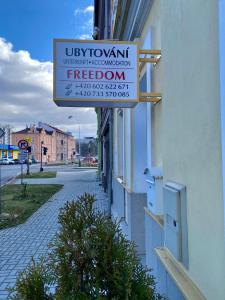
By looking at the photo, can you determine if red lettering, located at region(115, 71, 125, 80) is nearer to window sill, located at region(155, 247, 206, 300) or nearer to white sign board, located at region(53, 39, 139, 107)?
white sign board, located at region(53, 39, 139, 107)

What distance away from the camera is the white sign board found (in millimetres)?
3451

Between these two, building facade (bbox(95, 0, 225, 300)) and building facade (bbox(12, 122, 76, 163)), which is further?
building facade (bbox(12, 122, 76, 163))

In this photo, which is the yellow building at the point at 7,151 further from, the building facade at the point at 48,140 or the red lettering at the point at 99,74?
the red lettering at the point at 99,74

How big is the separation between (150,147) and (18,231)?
5523mm

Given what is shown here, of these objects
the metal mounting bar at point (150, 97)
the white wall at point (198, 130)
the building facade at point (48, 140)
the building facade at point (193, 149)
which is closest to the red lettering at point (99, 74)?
the metal mounting bar at point (150, 97)

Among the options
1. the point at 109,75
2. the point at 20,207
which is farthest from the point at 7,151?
the point at 109,75

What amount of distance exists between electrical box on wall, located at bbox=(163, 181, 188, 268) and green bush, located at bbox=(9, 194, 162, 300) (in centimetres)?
32

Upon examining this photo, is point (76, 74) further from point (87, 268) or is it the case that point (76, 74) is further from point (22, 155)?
point (22, 155)

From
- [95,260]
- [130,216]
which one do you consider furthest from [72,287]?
[130,216]

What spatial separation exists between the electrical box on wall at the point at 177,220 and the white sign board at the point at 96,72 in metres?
1.52

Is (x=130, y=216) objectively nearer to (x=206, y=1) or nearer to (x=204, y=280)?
(x=204, y=280)

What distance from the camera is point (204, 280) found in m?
1.79

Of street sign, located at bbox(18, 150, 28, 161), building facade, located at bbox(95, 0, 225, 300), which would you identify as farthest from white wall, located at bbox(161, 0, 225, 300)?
street sign, located at bbox(18, 150, 28, 161)

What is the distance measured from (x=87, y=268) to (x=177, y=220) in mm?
723
